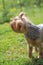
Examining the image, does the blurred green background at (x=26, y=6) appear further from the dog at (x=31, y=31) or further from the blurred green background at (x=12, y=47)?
the dog at (x=31, y=31)

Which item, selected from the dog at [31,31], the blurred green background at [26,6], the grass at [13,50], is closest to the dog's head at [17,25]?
the dog at [31,31]

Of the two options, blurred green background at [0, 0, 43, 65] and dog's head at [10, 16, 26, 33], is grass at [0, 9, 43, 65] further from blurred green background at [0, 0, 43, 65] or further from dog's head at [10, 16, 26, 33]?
dog's head at [10, 16, 26, 33]

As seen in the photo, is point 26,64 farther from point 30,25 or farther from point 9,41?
point 9,41

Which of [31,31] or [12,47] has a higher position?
[31,31]

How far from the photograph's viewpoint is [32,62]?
550 centimetres

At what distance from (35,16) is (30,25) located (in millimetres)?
6468

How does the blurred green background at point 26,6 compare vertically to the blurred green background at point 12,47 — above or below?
above

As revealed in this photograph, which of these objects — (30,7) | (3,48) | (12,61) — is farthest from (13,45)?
(30,7)

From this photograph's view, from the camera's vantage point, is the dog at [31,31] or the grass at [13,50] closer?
the dog at [31,31]

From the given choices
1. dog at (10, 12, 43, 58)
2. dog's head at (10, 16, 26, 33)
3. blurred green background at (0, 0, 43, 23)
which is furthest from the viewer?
blurred green background at (0, 0, 43, 23)

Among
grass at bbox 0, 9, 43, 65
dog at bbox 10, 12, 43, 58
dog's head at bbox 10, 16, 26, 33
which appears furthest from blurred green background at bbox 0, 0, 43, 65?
dog's head at bbox 10, 16, 26, 33

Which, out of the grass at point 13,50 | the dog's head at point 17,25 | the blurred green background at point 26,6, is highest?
the dog's head at point 17,25

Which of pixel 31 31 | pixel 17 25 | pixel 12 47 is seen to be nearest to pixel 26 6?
pixel 12 47

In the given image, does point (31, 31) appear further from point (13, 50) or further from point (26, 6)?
point (26, 6)
